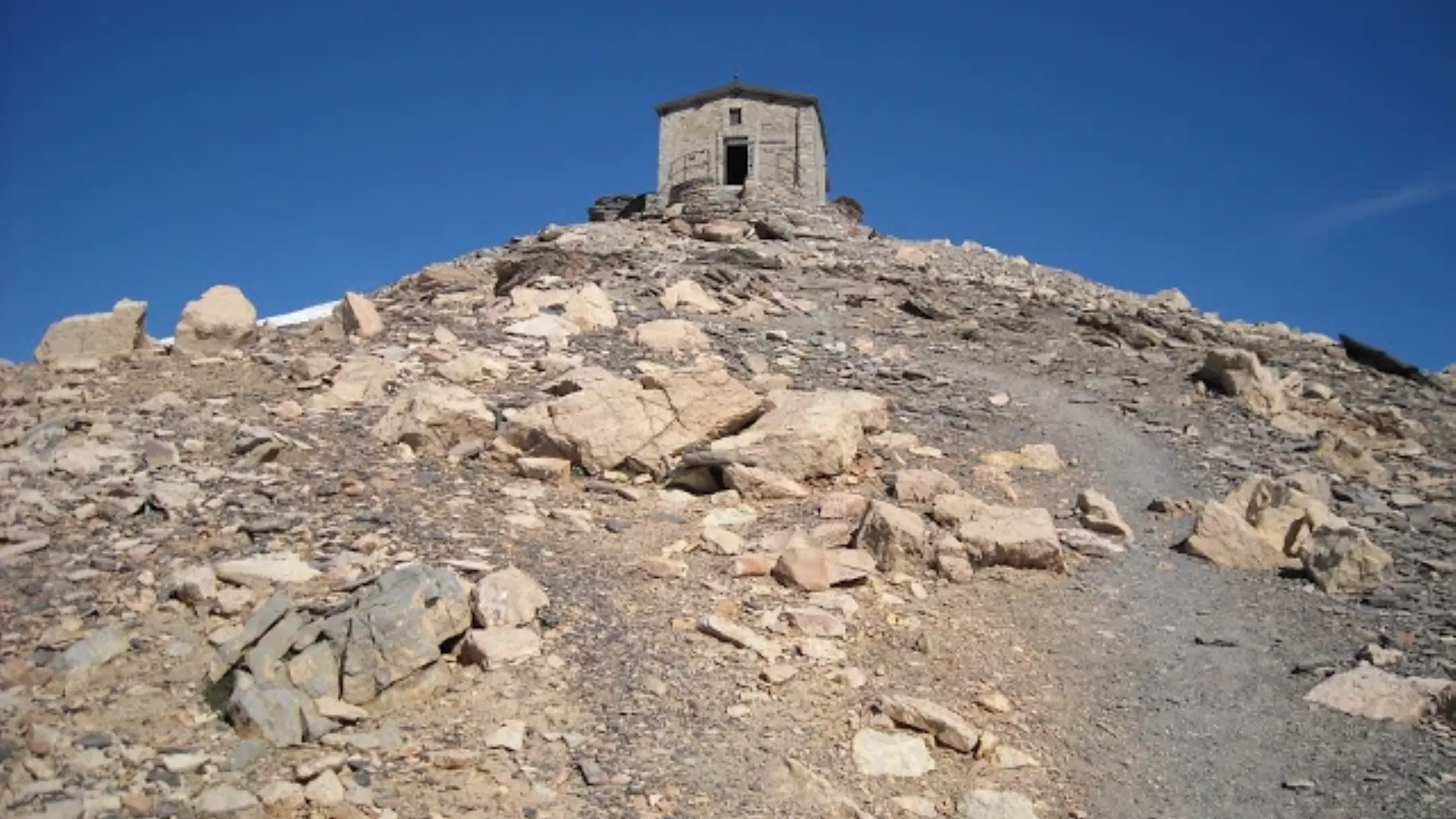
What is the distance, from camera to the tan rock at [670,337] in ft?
41.0

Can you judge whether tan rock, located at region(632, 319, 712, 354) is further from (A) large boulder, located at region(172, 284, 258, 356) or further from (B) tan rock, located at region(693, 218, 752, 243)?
(B) tan rock, located at region(693, 218, 752, 243)

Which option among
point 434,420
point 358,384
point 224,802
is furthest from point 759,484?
point 224,802

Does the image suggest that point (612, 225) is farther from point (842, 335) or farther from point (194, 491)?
point (194, 491)

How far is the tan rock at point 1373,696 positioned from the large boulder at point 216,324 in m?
11.2

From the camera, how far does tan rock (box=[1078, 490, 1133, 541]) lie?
8.83 meters

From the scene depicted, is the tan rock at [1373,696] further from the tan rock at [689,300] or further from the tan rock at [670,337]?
the tan rock at [689,300]

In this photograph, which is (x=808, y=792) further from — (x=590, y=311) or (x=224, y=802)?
(x=590, y=311)

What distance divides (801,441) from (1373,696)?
4.76m

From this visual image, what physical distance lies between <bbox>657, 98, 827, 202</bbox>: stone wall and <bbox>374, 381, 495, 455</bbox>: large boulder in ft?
73.6

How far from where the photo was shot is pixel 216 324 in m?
11.3

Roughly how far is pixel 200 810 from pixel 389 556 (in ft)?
7.90

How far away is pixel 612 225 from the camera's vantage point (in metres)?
24.2

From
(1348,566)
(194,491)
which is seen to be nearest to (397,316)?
(194,491)

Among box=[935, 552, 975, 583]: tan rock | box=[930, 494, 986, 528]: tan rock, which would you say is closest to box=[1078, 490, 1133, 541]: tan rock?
box=[930, 494, 986, 528]: tan rock
